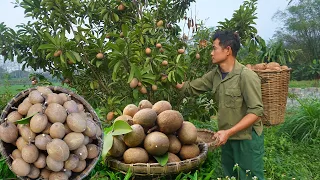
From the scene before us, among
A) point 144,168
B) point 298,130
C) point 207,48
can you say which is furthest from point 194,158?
point 298,130

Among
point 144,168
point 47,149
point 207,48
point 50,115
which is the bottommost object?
point 144,168

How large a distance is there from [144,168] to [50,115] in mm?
504

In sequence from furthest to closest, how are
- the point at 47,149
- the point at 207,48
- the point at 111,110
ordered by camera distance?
the point at 207,48 → the point at 111,110 → the point at 47,149

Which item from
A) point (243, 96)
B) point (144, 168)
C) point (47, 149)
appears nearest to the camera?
point (47, 149)

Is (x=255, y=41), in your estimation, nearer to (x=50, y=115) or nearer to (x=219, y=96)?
(x=219, y=96)

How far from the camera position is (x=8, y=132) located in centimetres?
161

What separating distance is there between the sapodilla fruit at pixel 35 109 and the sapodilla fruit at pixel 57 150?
0.17 m

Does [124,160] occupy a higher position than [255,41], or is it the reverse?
[255,41]

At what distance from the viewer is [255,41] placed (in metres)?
3.90

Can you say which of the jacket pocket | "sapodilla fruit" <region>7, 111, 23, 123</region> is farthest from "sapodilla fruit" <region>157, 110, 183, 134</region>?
the jacket pocket

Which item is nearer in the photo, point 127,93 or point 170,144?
point 170,144

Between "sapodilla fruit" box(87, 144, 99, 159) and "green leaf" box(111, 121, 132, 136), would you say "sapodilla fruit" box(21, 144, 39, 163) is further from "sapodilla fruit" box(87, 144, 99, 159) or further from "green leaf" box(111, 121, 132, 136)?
"green leaf" box(111, 121, 132, 136)

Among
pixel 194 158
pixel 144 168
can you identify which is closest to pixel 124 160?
pixel 144 168

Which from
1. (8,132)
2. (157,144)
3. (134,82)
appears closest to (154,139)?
(157,144)
